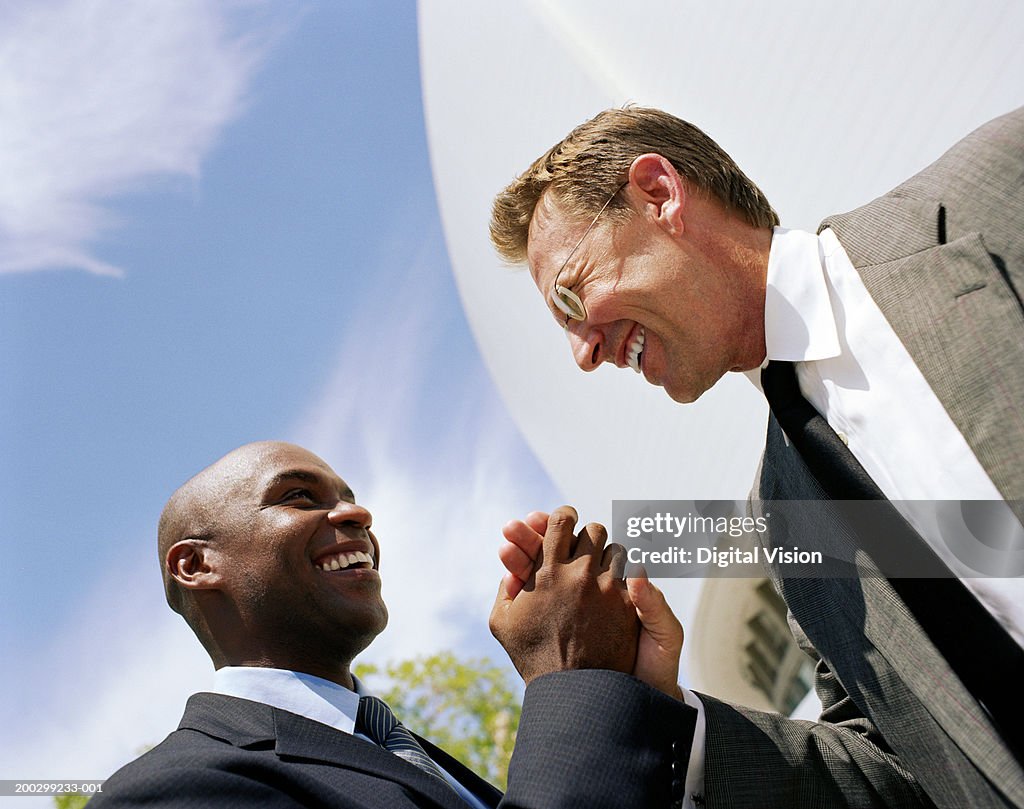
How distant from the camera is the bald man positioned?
6.10ft

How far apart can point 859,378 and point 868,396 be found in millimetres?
62

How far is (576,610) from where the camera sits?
6.47 feet

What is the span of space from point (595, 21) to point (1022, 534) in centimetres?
1222

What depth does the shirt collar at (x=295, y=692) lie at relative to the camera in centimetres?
249

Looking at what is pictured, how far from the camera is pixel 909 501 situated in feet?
6.94

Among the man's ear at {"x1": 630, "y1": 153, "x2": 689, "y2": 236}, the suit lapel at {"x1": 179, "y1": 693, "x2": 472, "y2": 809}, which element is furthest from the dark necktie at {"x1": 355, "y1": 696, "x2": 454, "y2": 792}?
the man's ear at {"x1": 630, "y1": 153, "x2": 689, "y2": 236}

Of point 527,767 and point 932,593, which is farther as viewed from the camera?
point 932,593

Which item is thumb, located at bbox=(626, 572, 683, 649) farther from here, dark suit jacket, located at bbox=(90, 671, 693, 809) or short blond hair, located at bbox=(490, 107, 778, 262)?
short blond hair, located at bbox=(490, 107, 778, 262)

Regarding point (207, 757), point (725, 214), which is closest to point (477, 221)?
point (725, 214)

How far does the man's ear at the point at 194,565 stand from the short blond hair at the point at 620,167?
4.78 ft

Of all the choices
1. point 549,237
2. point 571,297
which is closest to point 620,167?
point 549,237

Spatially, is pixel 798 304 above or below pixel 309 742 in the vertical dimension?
above

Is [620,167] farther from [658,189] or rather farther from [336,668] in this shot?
[336,668]

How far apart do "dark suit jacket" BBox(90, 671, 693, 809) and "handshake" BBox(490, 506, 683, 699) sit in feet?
0.22
